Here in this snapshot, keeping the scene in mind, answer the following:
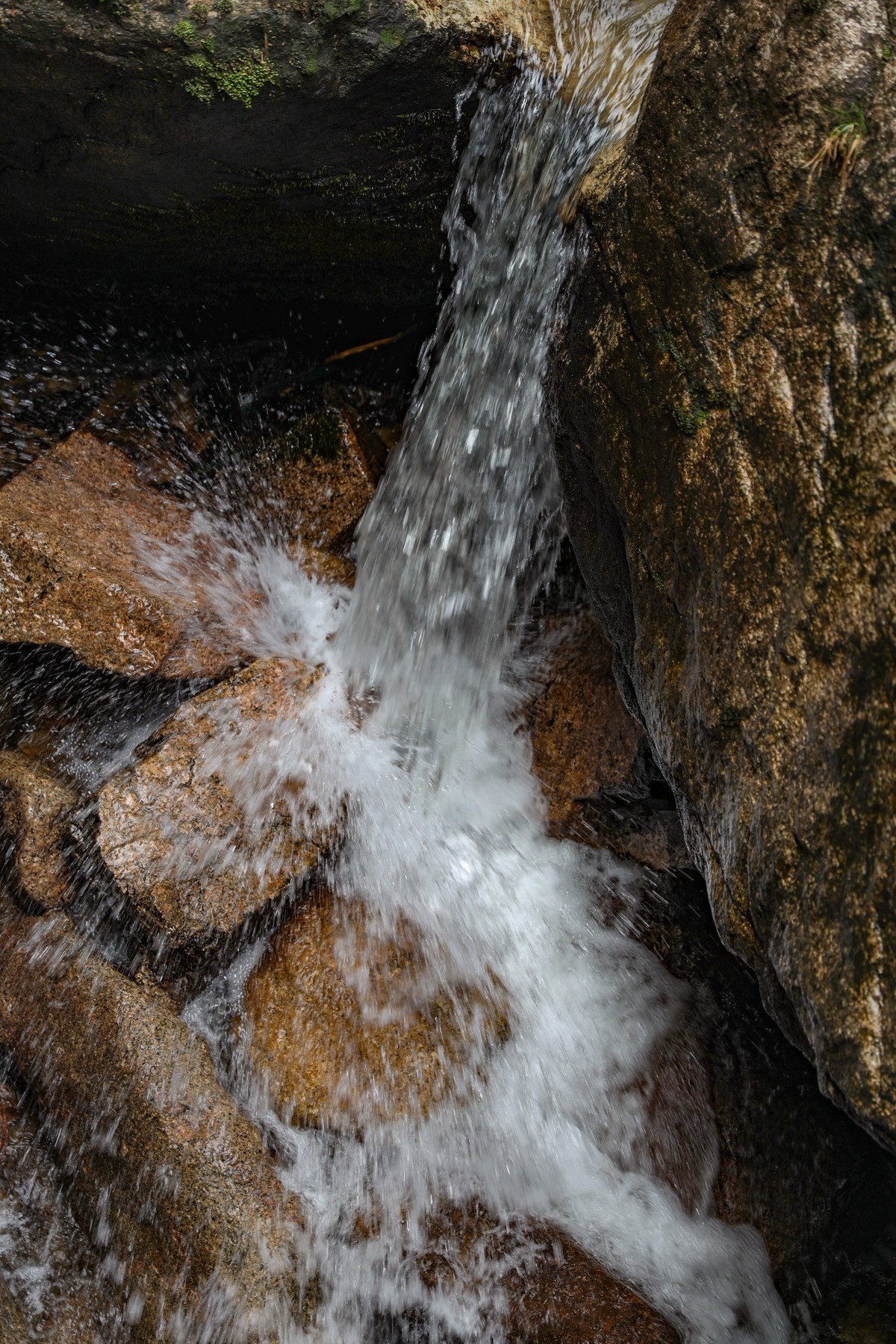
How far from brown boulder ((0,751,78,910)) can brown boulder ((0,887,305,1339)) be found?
135 mm

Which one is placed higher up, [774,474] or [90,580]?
[774,474]

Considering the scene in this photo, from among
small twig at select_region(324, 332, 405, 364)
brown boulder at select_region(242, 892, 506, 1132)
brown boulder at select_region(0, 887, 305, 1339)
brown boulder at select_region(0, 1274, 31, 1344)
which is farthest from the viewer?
small twig at select_region(324, 332, 405, 364)

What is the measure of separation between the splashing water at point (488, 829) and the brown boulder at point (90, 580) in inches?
12.5

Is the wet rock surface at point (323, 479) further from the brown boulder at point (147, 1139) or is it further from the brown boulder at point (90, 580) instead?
the brown boulder at point (147, 1139)

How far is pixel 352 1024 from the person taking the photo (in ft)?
9.34

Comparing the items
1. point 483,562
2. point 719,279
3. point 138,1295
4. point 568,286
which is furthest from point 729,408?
point 138,1295

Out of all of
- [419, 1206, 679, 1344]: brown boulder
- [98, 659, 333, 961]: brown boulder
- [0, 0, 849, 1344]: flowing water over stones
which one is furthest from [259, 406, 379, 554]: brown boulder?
[419, 1206, 679, 1344]: brown boulder

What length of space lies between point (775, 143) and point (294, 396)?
2401 mm

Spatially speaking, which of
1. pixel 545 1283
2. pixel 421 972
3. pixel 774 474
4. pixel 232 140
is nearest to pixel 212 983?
pixel 421 972

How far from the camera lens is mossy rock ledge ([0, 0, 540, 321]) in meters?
2.58

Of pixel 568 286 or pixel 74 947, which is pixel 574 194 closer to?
pixel 568 286

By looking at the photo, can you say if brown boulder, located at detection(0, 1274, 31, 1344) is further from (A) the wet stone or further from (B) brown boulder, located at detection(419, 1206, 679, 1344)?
(A) the wet stone

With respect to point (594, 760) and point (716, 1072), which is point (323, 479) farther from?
point (716, 1072)

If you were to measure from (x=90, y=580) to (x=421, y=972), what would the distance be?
1.84 m
